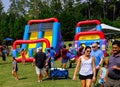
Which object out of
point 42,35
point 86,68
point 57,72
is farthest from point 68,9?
point 86,68

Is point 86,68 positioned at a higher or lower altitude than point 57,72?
higher

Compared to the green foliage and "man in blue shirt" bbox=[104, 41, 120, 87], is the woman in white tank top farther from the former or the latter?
the green foliage

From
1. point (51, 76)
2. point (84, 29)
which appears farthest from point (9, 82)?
point (84, 29)

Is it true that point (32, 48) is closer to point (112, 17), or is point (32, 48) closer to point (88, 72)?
point (88, 72)

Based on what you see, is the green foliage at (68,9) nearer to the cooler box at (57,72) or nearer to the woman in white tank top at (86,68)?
the cooler box at (57,72)

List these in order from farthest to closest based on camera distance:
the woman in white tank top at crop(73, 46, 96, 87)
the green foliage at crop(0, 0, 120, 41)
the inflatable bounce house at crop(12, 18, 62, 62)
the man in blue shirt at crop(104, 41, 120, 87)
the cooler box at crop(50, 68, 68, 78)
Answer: the green foliage at crop(0, 0, 120, 41)
the inflatable bounce house at crop(12, 18, 62, 62)
the cooler box at crop(50, 68, 68, 78)
the woman in white tank top at crop(73, 46, 96, 87)
the man in blue shirt at crop(104, 41, 120, 87)

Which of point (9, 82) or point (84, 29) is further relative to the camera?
point (84, 29)

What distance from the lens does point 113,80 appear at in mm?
7398

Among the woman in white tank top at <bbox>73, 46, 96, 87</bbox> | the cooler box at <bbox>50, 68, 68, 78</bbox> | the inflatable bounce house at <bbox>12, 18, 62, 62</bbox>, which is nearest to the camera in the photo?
the woman in white tank top at <bbox>73, 46, 96, 87</bbox>

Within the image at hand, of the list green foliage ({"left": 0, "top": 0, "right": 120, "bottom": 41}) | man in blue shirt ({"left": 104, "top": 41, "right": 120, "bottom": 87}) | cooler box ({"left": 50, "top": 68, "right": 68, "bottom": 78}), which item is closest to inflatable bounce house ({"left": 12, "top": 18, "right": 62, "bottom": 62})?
cooler box ({"left": 50, "top": 68, "right": 68, "bottom": 78})

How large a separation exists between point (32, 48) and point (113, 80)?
22583 millimetres

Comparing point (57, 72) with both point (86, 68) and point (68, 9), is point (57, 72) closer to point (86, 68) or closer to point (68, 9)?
point (86, 68)

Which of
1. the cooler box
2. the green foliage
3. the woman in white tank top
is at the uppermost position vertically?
the green foliage

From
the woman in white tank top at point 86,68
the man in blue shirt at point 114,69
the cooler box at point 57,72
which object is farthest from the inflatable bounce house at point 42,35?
the man in blue shirt at point 114,69
